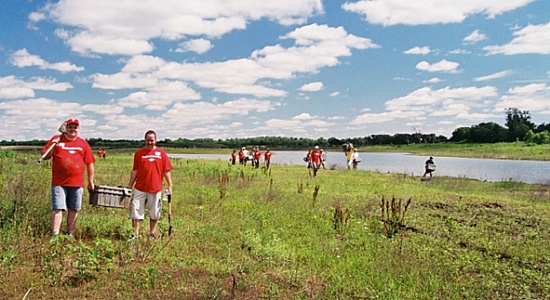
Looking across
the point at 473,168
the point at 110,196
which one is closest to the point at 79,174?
the point at 110,196

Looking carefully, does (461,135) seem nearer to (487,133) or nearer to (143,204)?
(487,133)

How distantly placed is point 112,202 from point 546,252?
7.26 metres

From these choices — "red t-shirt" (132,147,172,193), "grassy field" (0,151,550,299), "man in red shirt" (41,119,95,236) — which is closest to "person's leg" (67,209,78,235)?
"man in red shirt" (41,119,95,236)

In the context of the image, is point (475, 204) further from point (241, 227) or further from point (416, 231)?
point (241, 227)

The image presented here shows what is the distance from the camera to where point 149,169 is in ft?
25.7

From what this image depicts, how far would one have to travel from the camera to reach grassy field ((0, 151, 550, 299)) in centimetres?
561

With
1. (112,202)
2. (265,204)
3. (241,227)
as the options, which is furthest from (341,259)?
(265,204)

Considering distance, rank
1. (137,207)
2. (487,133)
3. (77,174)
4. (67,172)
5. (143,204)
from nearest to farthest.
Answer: (67,172)
(77,174)
(137,207)
(143,204)
(487,133)

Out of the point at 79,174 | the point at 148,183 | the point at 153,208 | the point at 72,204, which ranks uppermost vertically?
the point at 79,174

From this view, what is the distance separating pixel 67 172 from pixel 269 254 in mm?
3259

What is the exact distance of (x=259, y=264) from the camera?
21.7 feet

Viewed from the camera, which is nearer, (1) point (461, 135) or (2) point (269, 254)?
(2) point (269, 254)

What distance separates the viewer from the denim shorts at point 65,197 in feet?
23.2

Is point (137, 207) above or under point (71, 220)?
above
